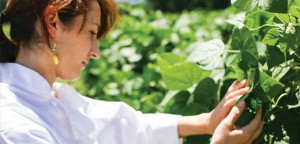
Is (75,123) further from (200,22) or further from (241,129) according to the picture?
(200,22)

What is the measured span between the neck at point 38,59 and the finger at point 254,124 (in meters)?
0.68

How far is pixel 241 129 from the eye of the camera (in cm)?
163

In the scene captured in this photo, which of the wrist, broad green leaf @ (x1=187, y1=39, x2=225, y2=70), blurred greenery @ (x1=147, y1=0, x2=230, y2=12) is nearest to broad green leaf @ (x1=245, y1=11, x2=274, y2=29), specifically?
broad green leaf @ (x1=187, y1=39, x2=225, y2=70)

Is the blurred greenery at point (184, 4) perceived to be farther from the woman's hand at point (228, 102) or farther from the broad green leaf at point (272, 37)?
the broad green leaf at point (272, 37)

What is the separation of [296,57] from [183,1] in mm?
19673

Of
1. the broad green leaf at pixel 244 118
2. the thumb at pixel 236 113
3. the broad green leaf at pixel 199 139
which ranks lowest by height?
the broad green leaf at pixel 199 139

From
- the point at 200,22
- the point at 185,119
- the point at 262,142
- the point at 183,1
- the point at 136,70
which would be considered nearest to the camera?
the point at 262,142

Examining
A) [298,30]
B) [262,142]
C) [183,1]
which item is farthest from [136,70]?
[183,1]

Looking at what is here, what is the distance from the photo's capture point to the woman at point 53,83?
1.73m

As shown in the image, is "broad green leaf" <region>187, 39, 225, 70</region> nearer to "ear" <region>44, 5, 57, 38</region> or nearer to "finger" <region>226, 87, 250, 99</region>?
"finger" <region>226, 87, 250, 99</region>

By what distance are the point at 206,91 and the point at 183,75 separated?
137 millimetres

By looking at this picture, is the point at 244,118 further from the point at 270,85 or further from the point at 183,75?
the point at 183,75

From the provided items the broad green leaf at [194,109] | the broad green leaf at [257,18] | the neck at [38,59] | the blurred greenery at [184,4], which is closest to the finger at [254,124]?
the broad green leaf at [257,18]

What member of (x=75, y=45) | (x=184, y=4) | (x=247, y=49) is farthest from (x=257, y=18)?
(x=184, y=4)
